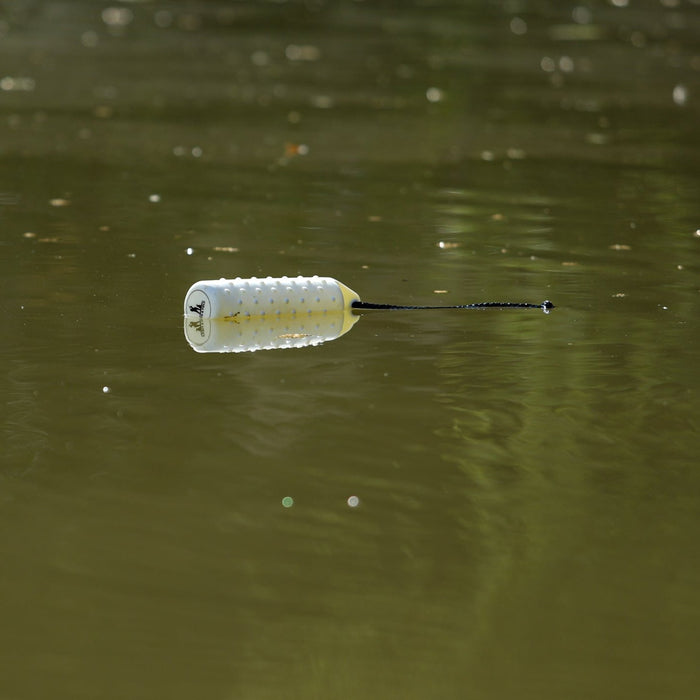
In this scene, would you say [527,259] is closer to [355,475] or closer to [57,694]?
[355,475]

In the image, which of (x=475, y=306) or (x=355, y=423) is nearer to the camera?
(x=355, y=423)

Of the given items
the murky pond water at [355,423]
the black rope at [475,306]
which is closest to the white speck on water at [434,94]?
the murky pond water at [355,423]

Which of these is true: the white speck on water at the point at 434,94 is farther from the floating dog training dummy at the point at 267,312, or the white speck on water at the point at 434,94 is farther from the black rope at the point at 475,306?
the floating dog training dummy at the point at 267,312

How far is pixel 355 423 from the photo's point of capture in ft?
21.7

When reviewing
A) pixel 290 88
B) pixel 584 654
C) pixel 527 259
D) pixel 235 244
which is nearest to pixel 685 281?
pixel 527 259

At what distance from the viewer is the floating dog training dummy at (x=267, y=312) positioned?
8016 mm

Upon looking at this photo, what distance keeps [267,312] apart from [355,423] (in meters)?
1.81

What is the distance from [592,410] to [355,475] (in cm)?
134

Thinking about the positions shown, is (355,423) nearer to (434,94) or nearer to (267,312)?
(267,312)

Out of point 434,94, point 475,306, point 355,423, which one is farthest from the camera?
point 434,94

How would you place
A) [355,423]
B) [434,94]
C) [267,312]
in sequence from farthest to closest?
[434,94] < [267,312] < [355,423]

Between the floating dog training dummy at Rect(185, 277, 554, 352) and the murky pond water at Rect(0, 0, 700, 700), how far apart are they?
0.53 ft

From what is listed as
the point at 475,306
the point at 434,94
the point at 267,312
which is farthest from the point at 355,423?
the point at 434,94

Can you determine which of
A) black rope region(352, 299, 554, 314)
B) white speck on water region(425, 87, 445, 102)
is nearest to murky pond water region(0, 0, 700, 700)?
black rope region(352, 299, 554, 314)
